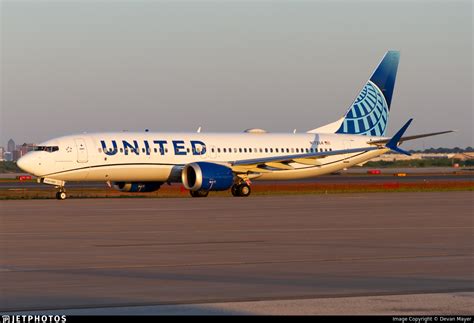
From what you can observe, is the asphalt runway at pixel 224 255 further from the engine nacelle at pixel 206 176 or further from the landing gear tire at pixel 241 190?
the landing gear tire at pixel 241 190

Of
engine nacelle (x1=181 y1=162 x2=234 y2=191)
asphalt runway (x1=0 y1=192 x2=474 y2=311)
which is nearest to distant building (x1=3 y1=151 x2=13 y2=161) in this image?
engine nacelle (x1=181 y1=162 x2=234 y2=191)

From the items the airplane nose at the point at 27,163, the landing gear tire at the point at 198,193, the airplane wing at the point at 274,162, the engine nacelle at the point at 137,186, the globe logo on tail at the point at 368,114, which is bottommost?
the landing gear tire at the point at 198,193

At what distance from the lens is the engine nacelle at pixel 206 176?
171ft

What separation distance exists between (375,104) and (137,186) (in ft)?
58.8

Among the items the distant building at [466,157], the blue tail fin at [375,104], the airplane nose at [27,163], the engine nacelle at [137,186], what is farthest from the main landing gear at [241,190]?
the distant building at [466,157]

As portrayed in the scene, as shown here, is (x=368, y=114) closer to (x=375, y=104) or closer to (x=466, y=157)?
(x=375, y=104)

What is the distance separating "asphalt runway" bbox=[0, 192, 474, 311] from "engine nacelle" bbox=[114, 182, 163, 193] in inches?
644

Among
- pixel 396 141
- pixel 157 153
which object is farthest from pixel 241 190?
pixel 396 141

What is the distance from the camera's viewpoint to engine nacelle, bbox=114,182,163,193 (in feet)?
184

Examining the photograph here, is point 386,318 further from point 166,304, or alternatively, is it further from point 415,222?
point 415,222

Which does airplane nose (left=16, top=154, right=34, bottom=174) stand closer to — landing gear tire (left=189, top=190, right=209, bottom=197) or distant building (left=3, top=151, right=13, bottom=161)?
landing gear tire (left=189, top=190, right=209, bottom=197)

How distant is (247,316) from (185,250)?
9838 millimetres

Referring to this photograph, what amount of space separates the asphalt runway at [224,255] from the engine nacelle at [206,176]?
1299cm

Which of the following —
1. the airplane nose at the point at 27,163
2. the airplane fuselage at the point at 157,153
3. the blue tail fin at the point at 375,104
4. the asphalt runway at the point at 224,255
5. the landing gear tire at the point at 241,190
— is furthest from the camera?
the blue tail fin at the point at 375,104
